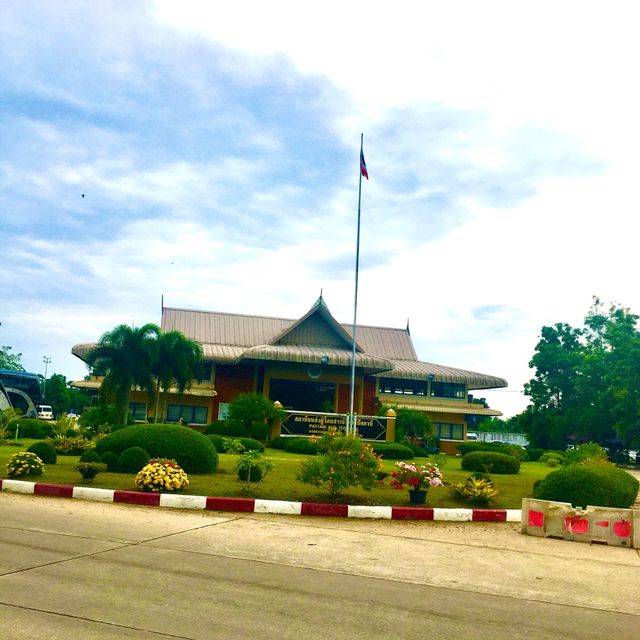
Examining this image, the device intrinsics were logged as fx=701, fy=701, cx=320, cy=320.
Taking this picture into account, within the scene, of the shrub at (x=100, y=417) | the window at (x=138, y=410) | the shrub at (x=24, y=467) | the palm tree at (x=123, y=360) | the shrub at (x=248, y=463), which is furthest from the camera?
the window at (x=138, y=410)

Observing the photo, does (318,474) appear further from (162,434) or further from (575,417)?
(575,417)

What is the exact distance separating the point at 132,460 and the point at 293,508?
6119 millimetres

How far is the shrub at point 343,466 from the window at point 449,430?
38.5 meters

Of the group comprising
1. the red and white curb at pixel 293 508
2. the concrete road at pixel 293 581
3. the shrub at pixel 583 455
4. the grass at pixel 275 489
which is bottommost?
the concrete road at pixel 293 581

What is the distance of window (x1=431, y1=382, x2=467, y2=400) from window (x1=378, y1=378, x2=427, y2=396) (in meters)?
0.88

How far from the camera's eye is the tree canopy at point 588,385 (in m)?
48.8

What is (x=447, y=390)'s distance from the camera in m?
53.1

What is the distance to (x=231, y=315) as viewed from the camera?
56.5m

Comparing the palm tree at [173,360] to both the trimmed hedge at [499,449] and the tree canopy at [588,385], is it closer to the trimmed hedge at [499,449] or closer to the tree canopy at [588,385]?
the trimmed hedge at [499,449]

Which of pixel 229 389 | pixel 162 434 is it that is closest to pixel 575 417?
pixel 229 389

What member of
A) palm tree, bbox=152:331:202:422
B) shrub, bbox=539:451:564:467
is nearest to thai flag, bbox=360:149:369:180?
palm tree, bbox=152:331:202:422

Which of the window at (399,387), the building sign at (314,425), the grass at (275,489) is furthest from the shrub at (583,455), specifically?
the window at (399,387)

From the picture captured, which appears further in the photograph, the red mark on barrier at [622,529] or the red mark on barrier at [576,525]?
the red mark on barrier at [576,525]

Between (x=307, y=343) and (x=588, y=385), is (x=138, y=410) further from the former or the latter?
(x=588, y=385)
